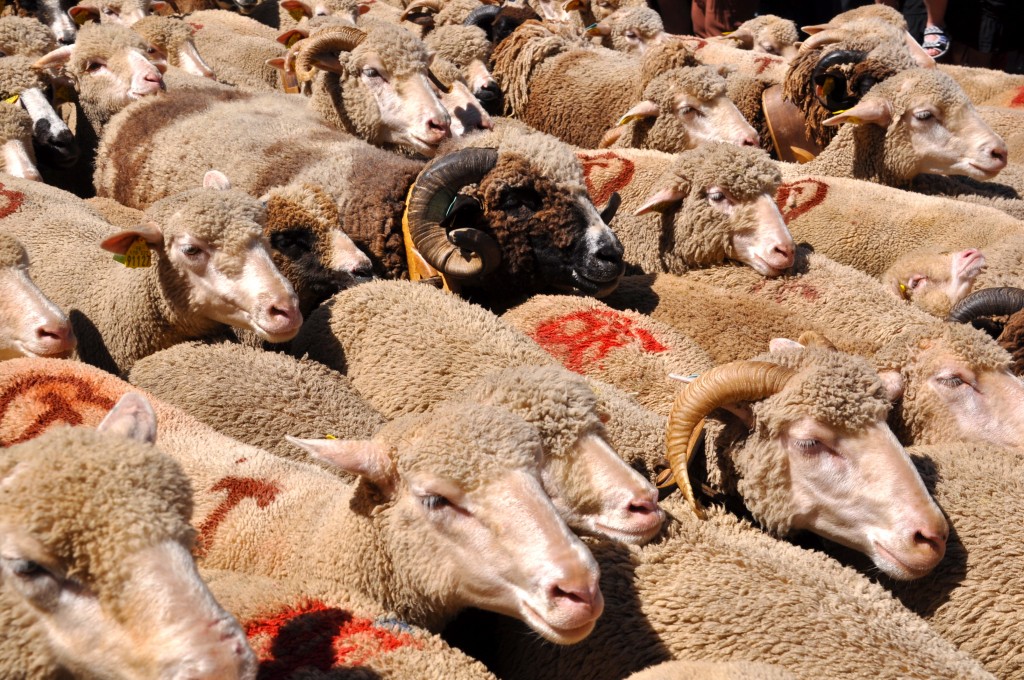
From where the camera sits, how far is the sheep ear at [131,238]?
14.0ft

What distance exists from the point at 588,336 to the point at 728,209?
3.54 ft

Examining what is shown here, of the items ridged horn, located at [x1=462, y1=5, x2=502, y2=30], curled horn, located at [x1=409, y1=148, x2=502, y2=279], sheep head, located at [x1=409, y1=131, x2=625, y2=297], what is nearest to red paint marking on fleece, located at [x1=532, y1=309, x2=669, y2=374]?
sheep head, located at [x1=409, y1=131, x2=625, y2=297]

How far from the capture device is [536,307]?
4.98m

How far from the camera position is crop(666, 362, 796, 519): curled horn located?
350 cm

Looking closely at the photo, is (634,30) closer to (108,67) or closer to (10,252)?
(108,67)

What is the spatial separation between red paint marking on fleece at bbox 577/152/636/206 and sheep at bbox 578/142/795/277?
531 mm

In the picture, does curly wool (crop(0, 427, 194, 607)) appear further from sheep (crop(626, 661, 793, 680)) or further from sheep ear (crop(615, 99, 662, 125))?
sheep ear (crop(615, 99, 662, 125))

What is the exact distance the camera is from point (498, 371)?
371cm

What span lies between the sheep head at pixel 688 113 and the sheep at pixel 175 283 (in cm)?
317

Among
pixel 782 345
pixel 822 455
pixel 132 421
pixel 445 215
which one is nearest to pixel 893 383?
pixel 782 345

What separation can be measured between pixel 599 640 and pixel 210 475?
135 cm

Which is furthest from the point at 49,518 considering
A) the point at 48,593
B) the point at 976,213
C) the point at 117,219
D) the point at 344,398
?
the point at 976,213

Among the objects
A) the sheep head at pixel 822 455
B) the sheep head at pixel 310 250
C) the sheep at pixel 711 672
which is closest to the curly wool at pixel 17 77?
the sheep head at pixel 310 250

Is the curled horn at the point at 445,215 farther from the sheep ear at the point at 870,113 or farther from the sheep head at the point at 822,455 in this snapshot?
the sheep ear at the point at 870,113
